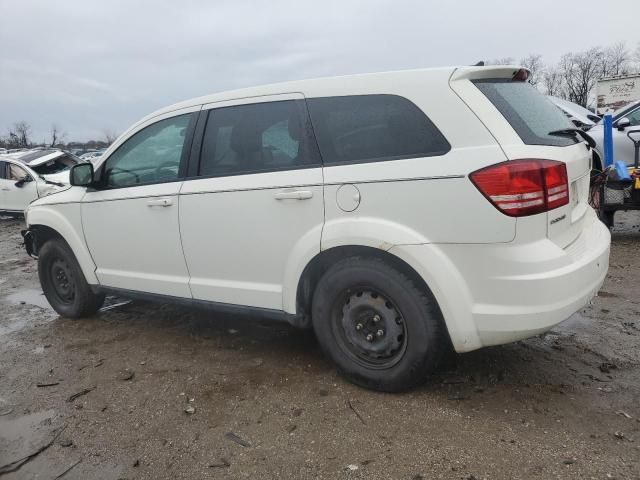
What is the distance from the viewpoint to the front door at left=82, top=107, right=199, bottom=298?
3.96 m

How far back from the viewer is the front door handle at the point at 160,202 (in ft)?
12.7

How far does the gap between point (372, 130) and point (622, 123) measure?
233 inches

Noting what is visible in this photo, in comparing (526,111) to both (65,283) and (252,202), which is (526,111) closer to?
(252,202)

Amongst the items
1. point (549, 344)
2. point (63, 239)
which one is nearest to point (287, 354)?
point (549, 344)

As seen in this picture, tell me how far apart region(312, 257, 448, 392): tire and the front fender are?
2412 mm

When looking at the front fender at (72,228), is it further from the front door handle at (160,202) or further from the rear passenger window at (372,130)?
the rear passenger window at (372,130)

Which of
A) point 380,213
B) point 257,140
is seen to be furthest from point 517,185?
point 257,140

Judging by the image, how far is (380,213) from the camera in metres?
2.99

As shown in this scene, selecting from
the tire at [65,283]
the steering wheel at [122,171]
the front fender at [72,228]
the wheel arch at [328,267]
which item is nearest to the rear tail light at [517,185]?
the wheel arch at [328,267]

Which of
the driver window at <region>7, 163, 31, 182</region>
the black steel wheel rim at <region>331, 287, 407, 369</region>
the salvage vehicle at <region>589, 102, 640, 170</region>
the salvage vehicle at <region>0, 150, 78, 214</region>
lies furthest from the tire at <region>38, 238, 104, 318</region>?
the driver window at <region>7, 163, 31, 182</region>

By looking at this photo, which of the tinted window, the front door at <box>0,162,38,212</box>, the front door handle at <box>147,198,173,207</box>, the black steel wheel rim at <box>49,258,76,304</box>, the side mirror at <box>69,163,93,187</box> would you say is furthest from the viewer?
the front door at <box>0,162,38,212</box>

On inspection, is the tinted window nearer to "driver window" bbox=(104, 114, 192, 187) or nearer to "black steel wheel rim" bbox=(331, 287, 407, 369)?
"driver window" bbox=(104, 114, 192, 187)

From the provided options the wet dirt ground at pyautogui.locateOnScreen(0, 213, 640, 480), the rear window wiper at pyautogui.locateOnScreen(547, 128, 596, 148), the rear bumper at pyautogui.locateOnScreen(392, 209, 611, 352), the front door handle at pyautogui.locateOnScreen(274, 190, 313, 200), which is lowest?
the wet dirt ground at pyautogui.locateOnScreen(0, 213, 640, 480)

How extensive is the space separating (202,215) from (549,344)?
2635 millimetres
